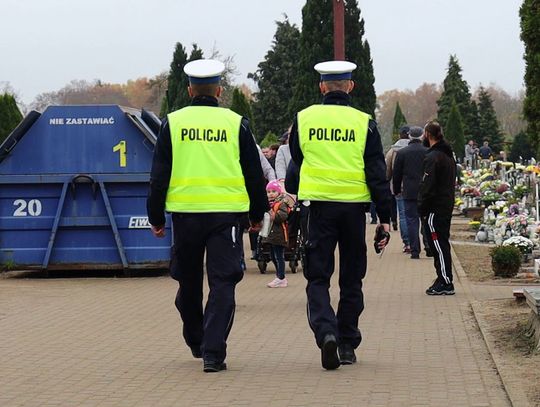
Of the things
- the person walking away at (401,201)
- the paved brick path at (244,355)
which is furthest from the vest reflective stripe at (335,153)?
the person walking away at (401,201)

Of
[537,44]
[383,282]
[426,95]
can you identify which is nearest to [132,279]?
[383,282]

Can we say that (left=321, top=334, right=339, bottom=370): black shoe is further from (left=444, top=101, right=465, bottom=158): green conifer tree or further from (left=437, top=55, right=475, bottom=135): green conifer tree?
(left=437, top=55, right=475, bottom=135): green conifer tree

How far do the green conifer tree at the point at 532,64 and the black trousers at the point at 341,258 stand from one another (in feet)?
26.6

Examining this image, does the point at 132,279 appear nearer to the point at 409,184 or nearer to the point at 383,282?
the point at 383,282

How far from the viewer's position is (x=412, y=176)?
61.2 feet

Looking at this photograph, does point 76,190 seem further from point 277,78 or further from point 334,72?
point 277,78

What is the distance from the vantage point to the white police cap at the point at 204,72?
8719 millimetres

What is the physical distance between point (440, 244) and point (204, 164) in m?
5.77

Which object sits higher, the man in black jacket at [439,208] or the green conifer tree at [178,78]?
the green conifer tree at [178,78]

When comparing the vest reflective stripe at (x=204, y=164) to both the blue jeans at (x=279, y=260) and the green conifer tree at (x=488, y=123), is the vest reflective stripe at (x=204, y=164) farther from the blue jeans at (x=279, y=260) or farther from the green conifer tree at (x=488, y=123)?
the green conifer tree at (x=488, y=123)

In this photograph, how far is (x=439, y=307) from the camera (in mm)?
12555

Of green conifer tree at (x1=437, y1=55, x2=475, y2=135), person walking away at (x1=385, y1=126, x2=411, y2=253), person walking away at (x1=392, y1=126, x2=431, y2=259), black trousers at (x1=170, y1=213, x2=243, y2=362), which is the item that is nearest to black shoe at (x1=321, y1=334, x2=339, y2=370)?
black trousers at (x1=170, y1=213, x2=243, y2=362)

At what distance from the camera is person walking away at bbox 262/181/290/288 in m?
14.9

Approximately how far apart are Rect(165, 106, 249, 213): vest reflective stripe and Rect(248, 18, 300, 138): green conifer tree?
5905 centimetres
